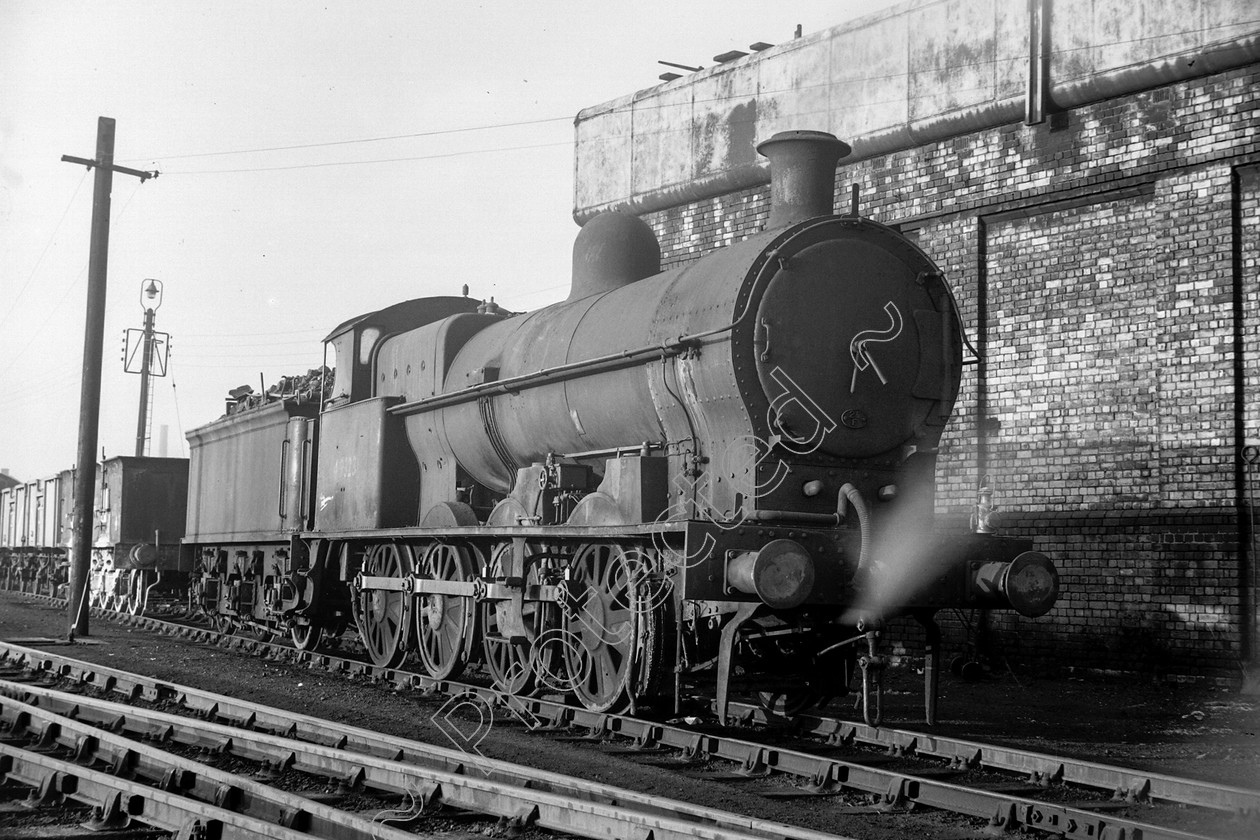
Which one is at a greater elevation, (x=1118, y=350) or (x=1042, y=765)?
(x=1118, y=350)

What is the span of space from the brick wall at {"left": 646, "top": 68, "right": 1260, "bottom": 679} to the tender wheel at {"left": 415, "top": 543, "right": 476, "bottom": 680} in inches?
171

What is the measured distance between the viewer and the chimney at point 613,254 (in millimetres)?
9680

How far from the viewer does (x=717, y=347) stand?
7398 mm

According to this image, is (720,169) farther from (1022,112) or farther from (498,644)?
(498,644)

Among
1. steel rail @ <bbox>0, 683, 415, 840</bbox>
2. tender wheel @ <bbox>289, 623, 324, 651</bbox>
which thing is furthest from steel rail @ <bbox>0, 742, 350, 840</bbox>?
tender wheel @ <bbox>289, 623, 324, 651</bbox>

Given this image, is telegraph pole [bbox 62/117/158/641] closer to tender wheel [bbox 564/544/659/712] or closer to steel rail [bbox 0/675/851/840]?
steel rail [bbox 0/675/851/840]

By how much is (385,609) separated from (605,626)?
3.81m

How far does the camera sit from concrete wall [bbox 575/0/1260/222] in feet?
39.1

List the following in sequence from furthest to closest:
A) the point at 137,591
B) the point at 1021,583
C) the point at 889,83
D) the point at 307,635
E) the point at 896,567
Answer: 1. the point at 137,591
2. the point at 889,83
3. the point at 307,635
4. the point at 1021,583
5. the point at 896,567

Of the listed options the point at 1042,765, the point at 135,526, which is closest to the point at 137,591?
the point at 135,526

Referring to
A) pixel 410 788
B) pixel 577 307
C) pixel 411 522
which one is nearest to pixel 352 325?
pixel 411 522

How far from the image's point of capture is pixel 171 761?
6.18 metres

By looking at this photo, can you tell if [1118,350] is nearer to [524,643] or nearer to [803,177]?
[803,177]

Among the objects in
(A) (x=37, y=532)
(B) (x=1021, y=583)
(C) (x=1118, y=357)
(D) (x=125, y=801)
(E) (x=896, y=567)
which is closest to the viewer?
(D) (x=125, y=801)
